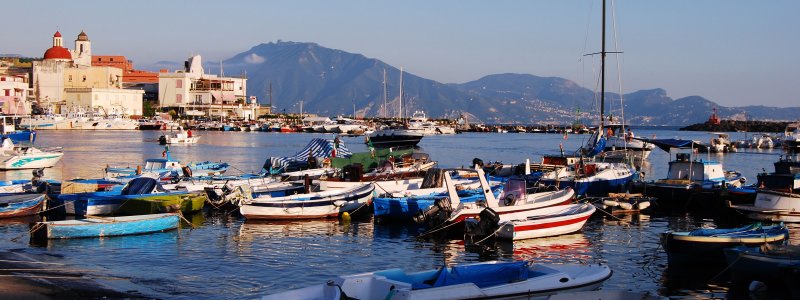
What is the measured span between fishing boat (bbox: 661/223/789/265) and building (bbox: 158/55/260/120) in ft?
442

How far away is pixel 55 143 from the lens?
276ft

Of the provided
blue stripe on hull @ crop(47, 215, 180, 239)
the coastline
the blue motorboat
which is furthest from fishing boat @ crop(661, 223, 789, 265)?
blue stripe on hull @ crop(47, 215, 180, 239)

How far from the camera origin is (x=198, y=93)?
153 metres

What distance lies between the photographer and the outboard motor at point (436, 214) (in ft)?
86.2

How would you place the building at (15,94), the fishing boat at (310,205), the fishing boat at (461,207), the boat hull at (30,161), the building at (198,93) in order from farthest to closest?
the building at (198,93) → the building at (15,94) → the boat hull at (30,161) → the fishing boat at (310,205) → the fishing boat at (461,207)

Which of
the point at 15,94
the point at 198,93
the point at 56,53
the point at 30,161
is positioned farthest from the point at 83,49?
the point at 30,161

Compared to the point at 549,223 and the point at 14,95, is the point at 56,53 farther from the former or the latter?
the point at 549,223

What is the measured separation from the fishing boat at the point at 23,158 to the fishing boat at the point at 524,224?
111ft

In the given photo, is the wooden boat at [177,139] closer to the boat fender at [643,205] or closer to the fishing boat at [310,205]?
the fishing boat at [310,205]

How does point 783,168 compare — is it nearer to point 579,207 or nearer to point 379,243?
point 579,207

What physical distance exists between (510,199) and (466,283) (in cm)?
1197

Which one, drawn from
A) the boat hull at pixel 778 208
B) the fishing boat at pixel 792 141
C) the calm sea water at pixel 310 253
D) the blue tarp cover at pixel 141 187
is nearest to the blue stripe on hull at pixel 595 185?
the calm sea water at pixel 310 253

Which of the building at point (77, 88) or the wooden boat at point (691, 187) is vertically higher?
the building at point (77, 88)

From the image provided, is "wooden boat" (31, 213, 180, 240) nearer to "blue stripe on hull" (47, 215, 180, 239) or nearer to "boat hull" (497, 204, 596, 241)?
"blue stripe on hull" (47, 215, 180, 239)
